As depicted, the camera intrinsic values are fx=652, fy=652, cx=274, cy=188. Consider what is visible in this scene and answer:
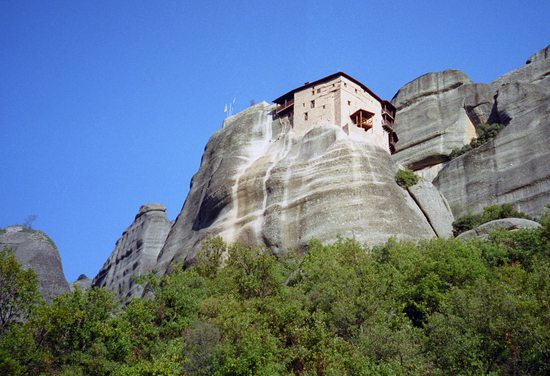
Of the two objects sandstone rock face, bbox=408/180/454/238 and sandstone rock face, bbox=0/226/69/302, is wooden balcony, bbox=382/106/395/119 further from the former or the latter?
sandstone rock face, bbox=0/226/69/302

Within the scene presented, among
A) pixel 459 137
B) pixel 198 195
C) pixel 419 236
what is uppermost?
pixel 459 137

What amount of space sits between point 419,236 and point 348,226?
16.1ft

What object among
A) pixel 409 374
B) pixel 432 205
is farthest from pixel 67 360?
pixel 432 205

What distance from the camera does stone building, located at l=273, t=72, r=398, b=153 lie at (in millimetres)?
54594

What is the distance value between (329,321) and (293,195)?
67.8 feet

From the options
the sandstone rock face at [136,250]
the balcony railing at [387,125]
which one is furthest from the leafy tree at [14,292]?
the balcony railing at [387,125]

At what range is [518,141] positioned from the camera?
47906 mm

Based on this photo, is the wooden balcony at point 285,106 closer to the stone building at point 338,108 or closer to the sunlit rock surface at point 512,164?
the stone building at point 338,108

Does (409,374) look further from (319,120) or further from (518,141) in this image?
(319,120)

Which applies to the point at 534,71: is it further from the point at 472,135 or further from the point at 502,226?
the point at 502,226

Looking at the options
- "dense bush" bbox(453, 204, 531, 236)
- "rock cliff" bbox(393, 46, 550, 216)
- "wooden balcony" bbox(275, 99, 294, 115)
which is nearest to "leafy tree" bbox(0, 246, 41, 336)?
"dense bush" bbox(453, 204, 531, 236)

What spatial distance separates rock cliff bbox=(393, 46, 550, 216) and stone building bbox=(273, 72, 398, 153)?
423 centimetres

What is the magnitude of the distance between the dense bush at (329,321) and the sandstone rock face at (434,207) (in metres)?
9.74

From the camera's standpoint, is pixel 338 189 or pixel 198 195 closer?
pixel 338 189
